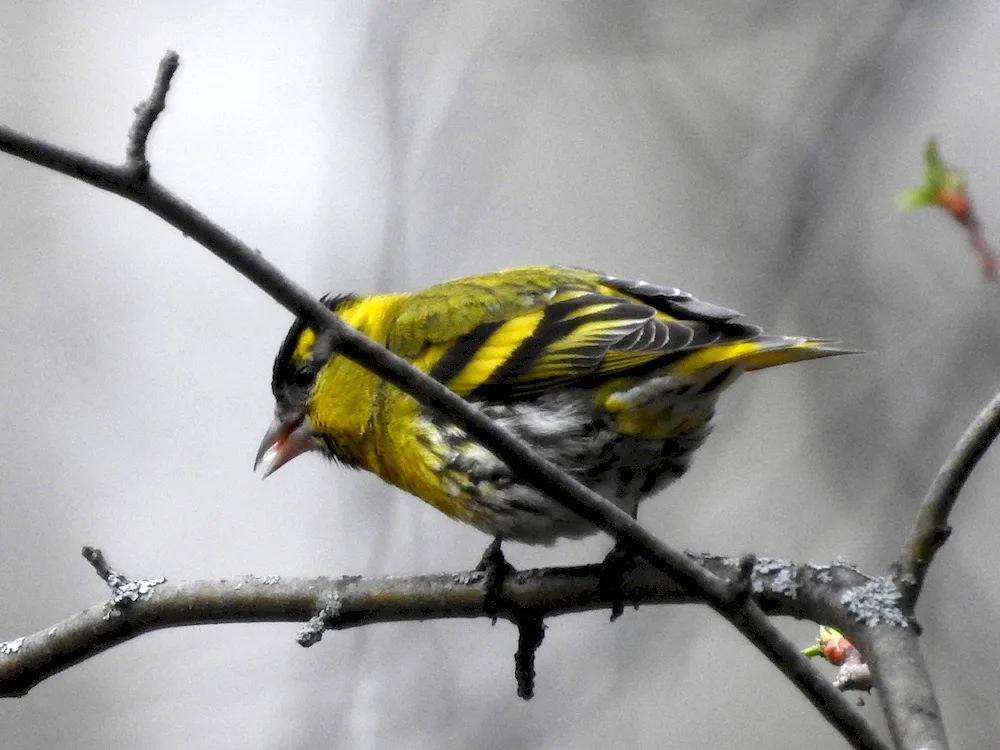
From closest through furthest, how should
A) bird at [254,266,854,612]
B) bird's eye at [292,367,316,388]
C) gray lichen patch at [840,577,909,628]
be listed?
gray lichen patch at [840,577,909,628]
bird at [254,266,854,612]
bird's eye at [292,367,316,388]

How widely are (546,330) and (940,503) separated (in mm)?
1539

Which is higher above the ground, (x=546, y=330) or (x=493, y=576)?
(x=546, y=330)

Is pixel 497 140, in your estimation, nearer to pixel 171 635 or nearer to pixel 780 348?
pixel 171 635

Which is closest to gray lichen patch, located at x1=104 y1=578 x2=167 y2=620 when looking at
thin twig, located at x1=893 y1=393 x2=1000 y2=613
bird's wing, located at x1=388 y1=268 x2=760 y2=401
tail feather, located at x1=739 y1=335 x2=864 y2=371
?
bird's wing, located at x1=388 y1=268 x2=760 y2=401

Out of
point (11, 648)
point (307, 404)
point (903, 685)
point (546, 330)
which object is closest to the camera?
point (903, 685)

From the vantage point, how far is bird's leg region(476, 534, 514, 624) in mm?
3008

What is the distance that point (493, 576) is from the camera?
3061 millimetres

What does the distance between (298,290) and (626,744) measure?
349cm

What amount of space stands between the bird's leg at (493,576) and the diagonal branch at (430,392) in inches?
39.3

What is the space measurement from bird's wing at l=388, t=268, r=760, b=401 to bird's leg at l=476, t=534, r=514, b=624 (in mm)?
525

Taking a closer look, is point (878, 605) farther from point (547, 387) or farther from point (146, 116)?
point (146, 116)

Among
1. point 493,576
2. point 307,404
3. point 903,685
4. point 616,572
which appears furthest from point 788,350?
point 307,404

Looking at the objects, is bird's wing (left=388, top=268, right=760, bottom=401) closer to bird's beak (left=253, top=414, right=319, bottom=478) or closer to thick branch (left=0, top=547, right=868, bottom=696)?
bird's beak (left=253, top=414, right=319, bottom=478)

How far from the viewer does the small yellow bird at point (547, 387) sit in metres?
3.26
